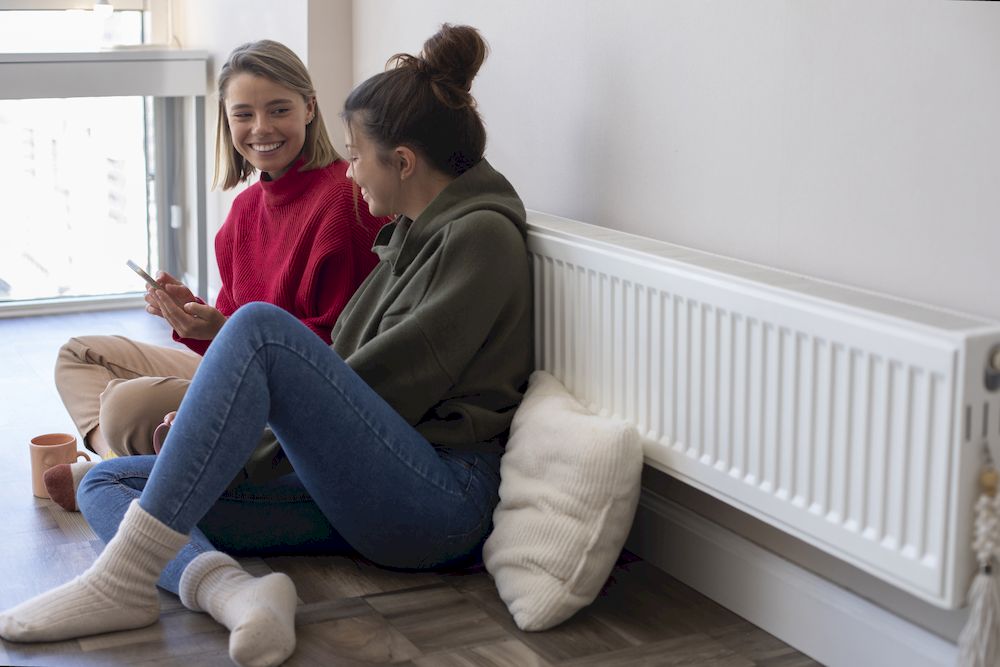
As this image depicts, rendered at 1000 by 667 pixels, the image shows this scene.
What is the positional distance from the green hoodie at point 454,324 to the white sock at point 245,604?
0.58 feet

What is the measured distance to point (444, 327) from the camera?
1.97m

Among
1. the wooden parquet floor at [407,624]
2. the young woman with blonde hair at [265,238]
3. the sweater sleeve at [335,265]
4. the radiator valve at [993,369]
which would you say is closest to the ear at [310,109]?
the young woman with blonde hair at [265,238]

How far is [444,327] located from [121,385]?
2.49 ft

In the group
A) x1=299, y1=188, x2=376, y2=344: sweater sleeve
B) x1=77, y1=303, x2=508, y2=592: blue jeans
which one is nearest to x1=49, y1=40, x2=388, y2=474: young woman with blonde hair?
x1=299, y1=188, x2=376, y2=344: sweater sleeve

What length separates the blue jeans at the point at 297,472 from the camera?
5.87ft

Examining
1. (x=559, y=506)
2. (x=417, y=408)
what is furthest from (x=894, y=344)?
(x=417, y=408)

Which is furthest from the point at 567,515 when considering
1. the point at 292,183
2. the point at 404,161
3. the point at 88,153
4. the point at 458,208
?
the point at 88,153

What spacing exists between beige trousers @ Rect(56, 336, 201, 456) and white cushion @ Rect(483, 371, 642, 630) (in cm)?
77

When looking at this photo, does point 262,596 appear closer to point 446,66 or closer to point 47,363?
point 446,66

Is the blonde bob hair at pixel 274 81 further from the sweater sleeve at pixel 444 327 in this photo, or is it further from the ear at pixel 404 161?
the sweater sleeve at pixel 444 327

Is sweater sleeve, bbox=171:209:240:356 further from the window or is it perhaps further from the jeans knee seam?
the window

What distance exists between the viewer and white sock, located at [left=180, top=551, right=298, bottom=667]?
68.3 inches

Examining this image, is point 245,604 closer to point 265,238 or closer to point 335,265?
point 335,265

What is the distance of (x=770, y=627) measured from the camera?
1.91 m
